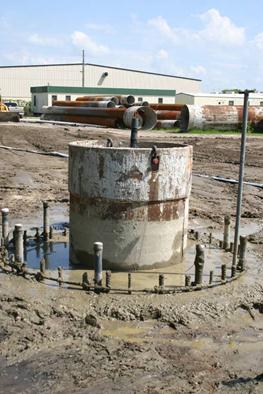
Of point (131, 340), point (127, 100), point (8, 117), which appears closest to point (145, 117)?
point (127, 100)

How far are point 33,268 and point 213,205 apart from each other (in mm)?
6549

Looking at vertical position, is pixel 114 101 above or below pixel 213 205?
above

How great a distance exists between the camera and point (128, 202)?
24.7 feet

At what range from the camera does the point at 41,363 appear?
5.14 metres

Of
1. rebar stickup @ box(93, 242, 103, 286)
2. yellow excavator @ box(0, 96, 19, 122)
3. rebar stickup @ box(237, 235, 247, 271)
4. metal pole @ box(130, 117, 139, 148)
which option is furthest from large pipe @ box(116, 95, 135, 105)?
rebar stickup @ box(93, 242, 103, 286)

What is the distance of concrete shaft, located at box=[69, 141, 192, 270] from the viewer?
7.45 metres

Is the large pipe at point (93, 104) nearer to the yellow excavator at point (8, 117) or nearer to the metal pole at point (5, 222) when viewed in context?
the yellow excavator at point (8, 117)

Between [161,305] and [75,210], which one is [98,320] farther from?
Answer: [75,210]

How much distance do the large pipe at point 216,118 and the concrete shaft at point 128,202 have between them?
1012 inches

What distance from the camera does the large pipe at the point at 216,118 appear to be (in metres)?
33.2

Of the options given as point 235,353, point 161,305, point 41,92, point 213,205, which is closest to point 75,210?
point 161,305

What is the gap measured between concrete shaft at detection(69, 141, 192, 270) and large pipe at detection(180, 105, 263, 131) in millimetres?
25694

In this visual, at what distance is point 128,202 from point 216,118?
26.7 m

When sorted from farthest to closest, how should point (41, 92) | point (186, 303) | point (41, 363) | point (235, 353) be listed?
A: point (41, 92), point (186, 303), point (235, 353), point (41, 363)
